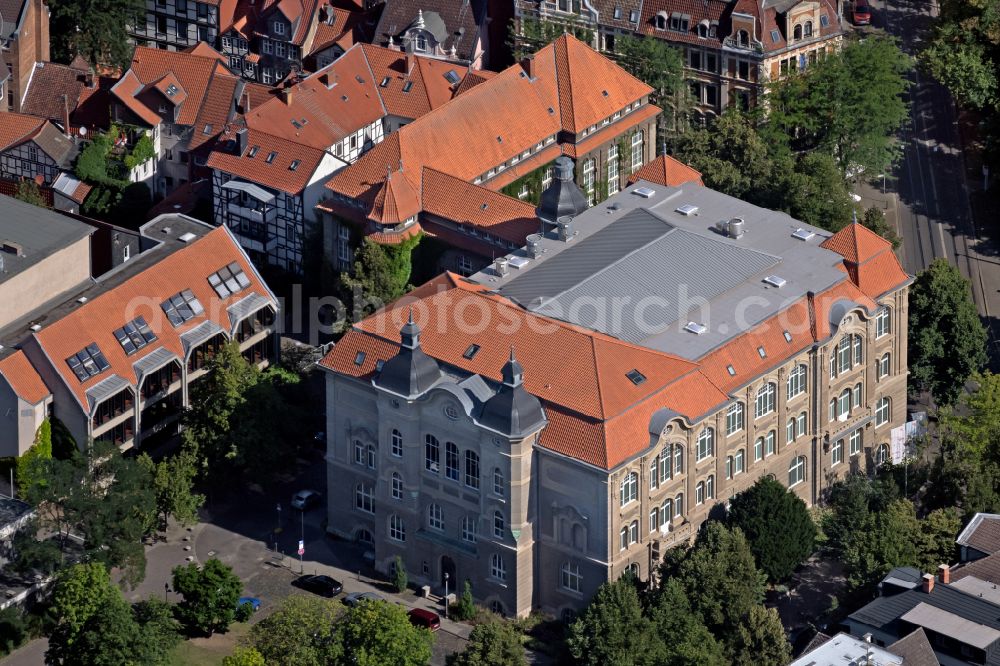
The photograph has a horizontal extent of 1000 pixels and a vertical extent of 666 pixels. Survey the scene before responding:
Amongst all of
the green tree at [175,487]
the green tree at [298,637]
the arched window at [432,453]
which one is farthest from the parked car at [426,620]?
the green tree at [175,487]

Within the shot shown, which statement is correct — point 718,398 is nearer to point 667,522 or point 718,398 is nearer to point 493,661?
point 667,522

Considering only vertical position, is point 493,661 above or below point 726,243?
below

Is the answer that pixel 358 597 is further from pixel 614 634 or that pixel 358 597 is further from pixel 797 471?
pixel 797 471

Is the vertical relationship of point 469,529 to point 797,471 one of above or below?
above

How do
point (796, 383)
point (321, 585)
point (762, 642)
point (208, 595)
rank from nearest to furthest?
1. point (762, 642)
2. point (208, 595)
3. point (321, 585)
4. point (796, 383)

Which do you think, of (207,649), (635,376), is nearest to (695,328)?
(635,376)

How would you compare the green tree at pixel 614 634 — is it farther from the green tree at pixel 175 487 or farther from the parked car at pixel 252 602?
the green tree at pixel 175 487

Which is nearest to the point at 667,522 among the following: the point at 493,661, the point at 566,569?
the point at 566,569

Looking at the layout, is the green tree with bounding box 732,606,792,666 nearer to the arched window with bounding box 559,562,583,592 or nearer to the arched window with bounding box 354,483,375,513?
the arched window with bounding box 559,562,583,592
